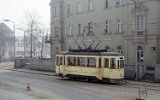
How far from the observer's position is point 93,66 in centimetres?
3784

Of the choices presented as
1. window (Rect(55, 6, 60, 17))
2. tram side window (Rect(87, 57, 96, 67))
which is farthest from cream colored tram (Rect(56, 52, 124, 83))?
window (Rect(55, 6, 60, 17))

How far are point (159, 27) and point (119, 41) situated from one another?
7.75 meters

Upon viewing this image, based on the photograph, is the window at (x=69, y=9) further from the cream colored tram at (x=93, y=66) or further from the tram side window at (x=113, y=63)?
the tram side window at (x=113, y=63)

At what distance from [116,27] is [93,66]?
16.8 m

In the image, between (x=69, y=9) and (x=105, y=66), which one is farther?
(x=69, y=9)

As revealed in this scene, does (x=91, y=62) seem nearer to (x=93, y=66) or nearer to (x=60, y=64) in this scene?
(x=93, y=66)

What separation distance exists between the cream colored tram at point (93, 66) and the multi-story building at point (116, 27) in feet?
14.2

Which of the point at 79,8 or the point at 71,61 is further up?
the point at 79,8

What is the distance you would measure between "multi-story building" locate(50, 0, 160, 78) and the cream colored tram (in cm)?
431

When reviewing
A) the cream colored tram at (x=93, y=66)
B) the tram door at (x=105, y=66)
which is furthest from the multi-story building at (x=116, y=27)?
the tram door at (x=105, y=66)

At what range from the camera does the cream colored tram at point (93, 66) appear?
119 feet

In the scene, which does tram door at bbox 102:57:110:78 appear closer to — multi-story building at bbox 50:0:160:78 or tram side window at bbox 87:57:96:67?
tram side window at bbox 87:57:96:67

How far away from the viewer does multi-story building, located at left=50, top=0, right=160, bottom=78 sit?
1828 inches

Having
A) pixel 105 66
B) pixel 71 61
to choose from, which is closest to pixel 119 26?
pixel 71 61
